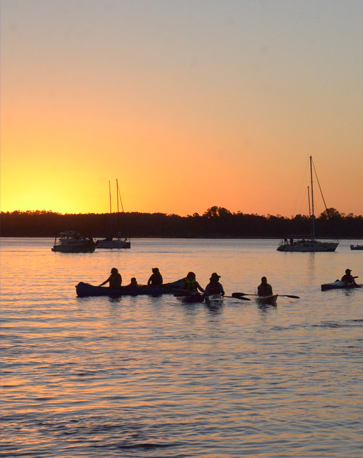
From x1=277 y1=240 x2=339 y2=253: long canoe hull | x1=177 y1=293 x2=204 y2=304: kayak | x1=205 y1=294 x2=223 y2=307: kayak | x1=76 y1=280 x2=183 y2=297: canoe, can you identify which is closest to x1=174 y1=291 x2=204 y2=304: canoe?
x1=177 y1=293 x2=204 y2=304: kayak

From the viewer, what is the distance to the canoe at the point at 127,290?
143 feet

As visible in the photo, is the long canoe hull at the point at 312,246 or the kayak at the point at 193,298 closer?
the kayak at the point at 193,298

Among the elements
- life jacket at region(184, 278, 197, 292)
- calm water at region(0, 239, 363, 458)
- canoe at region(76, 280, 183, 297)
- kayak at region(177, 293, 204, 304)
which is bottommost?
calm water at region(0, 239, 363, 458)


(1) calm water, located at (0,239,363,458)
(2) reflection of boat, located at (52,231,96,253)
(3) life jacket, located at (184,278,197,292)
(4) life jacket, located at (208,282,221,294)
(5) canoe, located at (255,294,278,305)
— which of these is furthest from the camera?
(2) reflection of boat, located at (52,231,96,253)

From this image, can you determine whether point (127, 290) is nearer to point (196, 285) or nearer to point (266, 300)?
→ point (196, 285)

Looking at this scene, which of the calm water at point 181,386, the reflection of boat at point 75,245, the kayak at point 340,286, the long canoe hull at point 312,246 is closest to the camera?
the calm water at point 181,386

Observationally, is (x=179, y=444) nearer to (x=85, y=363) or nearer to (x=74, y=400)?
(x=74, y=400)

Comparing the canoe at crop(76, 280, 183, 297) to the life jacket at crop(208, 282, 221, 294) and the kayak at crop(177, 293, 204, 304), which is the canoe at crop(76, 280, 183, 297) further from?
the life jacket at crop(208, 282, 221, 294)

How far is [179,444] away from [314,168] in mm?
124344

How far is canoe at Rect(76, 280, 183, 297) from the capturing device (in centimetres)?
4369

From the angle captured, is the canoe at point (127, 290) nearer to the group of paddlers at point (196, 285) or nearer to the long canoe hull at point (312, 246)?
the group of paddlers at point (196, 285)

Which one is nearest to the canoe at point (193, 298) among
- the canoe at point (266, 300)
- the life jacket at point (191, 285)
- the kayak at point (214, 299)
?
the life jacket at point (191, 285)

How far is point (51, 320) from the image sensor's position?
34094 mm

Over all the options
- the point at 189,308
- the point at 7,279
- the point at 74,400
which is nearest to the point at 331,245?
the point at 7,279
